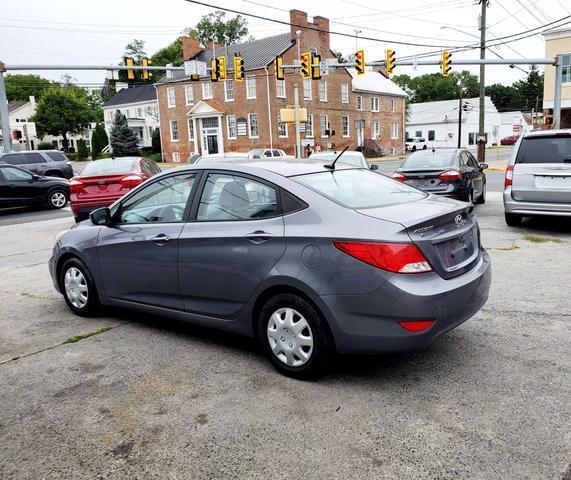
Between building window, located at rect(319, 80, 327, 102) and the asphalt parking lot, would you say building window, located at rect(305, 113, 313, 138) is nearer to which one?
building window, located at rect(319, 80, 327, 102)

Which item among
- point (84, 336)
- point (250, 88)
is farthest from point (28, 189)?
point (250, 88)

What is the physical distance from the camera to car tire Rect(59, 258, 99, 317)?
5484mm

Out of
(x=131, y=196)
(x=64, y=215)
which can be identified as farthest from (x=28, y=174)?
(x=131, y=196)

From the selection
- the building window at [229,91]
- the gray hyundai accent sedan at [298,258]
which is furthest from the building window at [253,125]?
the gray hyundai accent sedan at [298,258]

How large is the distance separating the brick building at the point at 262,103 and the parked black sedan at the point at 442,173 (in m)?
26.2

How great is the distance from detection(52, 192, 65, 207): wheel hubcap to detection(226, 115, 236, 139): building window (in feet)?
100

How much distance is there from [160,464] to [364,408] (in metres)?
1.32

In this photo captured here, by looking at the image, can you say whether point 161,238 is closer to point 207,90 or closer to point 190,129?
point 207,90

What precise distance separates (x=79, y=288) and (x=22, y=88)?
110 m

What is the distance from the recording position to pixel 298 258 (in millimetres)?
3799

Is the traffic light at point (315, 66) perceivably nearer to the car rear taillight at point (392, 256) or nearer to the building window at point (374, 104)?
the car rear taillight at point (392, 256)

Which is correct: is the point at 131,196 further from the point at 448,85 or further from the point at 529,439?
the point at 448,85

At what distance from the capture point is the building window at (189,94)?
48.7 meters

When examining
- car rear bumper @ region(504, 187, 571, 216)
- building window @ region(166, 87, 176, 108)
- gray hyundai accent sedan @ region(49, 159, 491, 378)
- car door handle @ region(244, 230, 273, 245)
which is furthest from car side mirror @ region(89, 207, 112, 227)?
building window @ region(166, 87, 176, 108)
